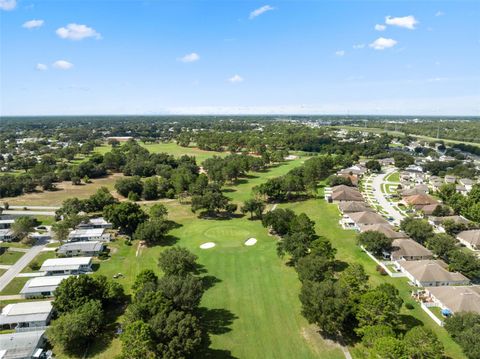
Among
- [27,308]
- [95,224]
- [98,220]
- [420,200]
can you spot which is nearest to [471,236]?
[420,200]

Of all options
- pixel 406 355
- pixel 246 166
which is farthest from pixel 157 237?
pixel 246 166

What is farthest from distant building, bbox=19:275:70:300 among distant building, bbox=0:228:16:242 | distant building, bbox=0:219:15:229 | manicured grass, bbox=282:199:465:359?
manicured grass, bbox=282:199:465:359

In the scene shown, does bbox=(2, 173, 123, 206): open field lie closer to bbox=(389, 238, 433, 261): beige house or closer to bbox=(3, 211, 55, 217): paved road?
bbox=(3, 211, 55, 217): paved road

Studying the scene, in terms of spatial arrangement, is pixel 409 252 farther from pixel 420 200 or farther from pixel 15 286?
pixel 15 286

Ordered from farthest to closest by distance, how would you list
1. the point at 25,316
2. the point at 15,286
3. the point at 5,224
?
1. the point at 5,224
2. the point at 15,286
3. the point at 25,316

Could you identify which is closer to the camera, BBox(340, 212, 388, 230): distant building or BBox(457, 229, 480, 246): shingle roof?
BBox(457, 229, 480, 246): shingle roof

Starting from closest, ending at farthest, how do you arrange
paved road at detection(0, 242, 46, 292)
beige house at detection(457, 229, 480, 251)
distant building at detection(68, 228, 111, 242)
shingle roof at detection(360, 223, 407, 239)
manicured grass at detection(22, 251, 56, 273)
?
paved road at detection(0, 242, 46, 292)
manicured grass at detection(22, 251, 56, 273)
beige house at detection(457, 229, 480, 251)
shingle roof at detection(360, 223, 407, 239)
distant building at detection(68, 228, 111, 242)

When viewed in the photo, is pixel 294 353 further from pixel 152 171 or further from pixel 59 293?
pixel 152 171
